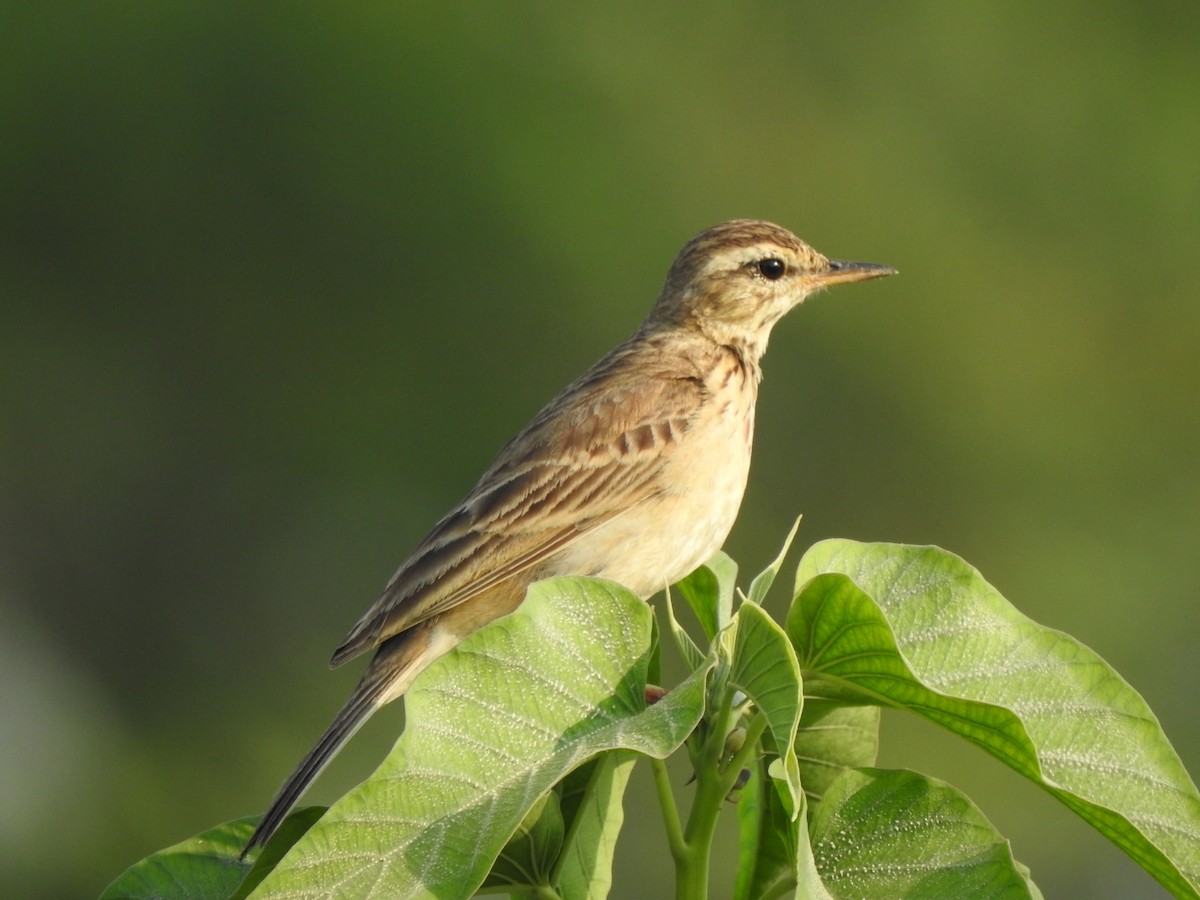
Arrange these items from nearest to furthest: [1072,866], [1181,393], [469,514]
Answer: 1. [469,514]
2. [1072,866]
3. [1181,393]

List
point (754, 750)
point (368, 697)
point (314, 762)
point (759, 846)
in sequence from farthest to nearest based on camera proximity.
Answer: point (368, 697) < point (314, 762) < point (759, 846) < point (754, 750)

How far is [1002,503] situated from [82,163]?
7401 millimetres

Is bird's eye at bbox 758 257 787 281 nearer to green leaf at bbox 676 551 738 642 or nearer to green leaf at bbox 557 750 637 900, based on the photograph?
green leaf at bbox 676 551 738 642

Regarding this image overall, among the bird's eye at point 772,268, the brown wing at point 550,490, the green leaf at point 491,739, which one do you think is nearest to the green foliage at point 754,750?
the green leaf at point 491,739

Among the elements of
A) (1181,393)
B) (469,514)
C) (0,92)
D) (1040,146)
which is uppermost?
(0,92)

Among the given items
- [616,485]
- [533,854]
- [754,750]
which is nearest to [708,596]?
[754,750]

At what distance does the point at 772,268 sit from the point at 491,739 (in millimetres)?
3141

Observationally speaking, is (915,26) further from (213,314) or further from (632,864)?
(632,864)

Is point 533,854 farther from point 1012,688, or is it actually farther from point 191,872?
point 1012,688

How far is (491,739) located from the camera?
2.12 meters

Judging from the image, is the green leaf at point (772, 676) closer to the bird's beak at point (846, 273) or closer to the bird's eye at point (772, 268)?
the bird's beak at point (846, 273)

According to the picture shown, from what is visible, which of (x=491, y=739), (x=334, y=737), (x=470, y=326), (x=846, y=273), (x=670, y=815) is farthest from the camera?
(x=470, y=326)

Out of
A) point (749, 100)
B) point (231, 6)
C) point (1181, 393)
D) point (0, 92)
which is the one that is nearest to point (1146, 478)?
point (1181, 393)

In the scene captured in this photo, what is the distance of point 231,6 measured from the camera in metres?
12.8
